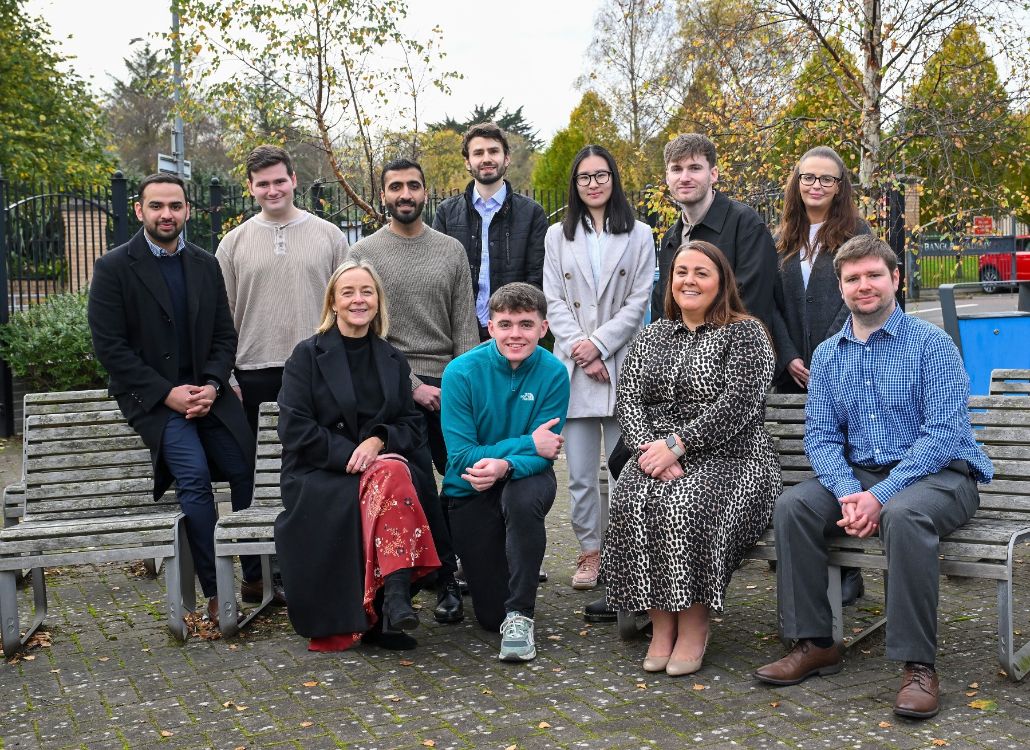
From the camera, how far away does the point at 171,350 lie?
18.7ft

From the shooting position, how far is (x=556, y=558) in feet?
22.4

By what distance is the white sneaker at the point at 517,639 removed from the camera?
193 inches

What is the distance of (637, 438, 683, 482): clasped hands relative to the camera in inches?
193

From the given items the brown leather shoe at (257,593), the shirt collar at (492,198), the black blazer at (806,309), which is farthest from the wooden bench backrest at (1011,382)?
the brown leather shoe at (257,593)

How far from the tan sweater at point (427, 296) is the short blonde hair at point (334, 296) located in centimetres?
43

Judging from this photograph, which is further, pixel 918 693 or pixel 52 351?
pixel 52 351

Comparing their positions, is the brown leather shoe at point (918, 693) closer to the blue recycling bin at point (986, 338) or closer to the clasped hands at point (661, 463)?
the clasped hands at point (661, 463)

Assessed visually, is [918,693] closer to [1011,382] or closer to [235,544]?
[1011,382]

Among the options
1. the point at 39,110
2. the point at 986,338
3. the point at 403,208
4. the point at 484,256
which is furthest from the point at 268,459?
the point at 39,110

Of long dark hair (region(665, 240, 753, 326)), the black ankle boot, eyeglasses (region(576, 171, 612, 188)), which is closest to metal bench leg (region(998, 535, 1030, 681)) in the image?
long dark hair (region(665, 240, 753, 326))

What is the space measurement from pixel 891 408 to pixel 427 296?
2415 millimetres

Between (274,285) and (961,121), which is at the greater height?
(961,121)

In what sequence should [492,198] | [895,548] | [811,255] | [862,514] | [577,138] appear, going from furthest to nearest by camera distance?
[577,138] < [492,198] < [811,255] < [862,514] < [895,548]

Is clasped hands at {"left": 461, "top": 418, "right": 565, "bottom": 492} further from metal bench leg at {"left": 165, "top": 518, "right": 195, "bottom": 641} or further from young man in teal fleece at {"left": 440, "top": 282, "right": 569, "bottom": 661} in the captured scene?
metal bench leg at {"left": 165, "top": 518, "right": 195, "bottom": 641}
